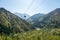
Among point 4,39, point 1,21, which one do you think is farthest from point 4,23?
point 4,39

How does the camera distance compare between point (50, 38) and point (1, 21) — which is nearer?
point (50, 38)

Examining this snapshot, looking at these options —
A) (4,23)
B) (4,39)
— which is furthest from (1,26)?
(4,39)

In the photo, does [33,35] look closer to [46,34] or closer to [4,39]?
[46,34]

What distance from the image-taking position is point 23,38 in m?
5.63

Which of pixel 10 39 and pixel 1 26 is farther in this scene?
pixel 1 26

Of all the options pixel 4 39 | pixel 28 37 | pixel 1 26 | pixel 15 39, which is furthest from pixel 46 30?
pixel 1 26

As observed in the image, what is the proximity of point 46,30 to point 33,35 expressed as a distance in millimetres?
483

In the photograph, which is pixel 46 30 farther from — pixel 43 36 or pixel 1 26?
pixel 1 26

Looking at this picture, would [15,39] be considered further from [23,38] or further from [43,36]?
[43,36]

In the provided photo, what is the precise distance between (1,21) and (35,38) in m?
151

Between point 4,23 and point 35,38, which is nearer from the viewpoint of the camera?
point 35,38

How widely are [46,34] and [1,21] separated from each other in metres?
151

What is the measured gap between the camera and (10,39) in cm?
584

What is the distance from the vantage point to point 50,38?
577 centimetres
